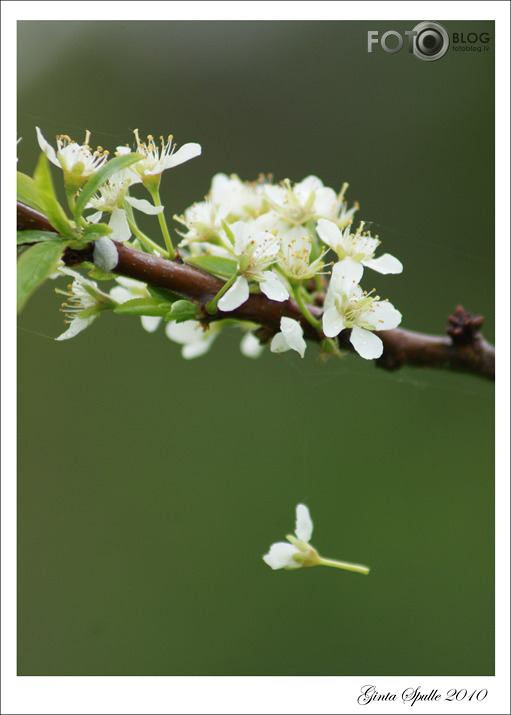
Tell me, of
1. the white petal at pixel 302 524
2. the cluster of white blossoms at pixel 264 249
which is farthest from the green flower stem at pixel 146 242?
the white petal at pixel 302 524

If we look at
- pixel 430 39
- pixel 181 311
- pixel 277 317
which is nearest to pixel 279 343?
pixel 277 317

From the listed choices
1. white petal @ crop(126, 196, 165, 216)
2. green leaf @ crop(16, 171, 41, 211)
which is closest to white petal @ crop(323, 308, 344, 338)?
white petal @ crop(126, 196, 165, 216)

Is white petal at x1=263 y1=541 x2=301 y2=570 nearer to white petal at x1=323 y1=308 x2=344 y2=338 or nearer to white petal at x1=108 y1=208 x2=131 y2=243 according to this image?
white petal at x1=323 y1=308 x2=344 y2=338

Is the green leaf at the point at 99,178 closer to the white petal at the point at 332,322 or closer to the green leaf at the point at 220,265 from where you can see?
the green leaf at the point at 220,265

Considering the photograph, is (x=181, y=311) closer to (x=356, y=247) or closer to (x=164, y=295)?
(x=164, y=295)

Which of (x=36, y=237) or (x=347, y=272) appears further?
(x=347, y=272)

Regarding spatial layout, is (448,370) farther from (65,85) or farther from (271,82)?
(271,82)
